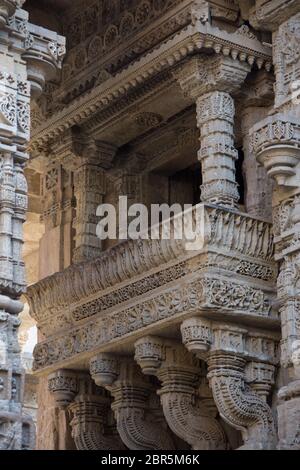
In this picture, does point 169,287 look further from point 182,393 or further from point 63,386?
point 63,386

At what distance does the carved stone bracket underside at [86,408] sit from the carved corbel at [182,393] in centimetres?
122

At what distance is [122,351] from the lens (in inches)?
576

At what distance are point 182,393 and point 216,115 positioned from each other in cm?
254

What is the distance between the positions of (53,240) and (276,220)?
3572 mm

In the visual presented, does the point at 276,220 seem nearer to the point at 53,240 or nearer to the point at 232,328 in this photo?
the point at 232,328

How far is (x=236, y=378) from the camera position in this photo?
44.7 feet

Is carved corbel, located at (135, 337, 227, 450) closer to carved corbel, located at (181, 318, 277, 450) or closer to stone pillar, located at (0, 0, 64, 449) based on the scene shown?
carved corbel, located at (181, 318, 277, 450)

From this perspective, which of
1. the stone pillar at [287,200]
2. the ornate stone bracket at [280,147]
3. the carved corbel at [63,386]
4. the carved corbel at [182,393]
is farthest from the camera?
the carved corbel at [63,386]

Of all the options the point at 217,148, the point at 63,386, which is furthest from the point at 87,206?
the point at 217,148

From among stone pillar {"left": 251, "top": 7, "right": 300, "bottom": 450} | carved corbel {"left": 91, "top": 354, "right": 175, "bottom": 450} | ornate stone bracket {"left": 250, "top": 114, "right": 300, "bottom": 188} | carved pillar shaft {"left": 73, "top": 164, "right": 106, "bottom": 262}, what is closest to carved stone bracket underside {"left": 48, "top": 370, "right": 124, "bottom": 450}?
carved corbel {"left": 91, "top": 354, "right": 175, "bottom": 450}

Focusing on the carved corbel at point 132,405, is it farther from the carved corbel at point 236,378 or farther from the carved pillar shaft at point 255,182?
the carved pillar shaft at point 255,182

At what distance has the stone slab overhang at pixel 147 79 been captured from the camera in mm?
14273

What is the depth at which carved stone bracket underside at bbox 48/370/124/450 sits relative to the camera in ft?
50.0

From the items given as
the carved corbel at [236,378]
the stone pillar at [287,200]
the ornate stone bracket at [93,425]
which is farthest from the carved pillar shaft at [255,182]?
the ornate stone bracket at [93,425]
